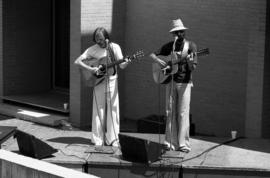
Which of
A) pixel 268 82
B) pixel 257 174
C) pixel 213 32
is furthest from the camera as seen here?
pixel 213 32

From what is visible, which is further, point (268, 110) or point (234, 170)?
point (268, 110)

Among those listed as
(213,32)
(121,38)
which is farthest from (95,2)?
(213,32)

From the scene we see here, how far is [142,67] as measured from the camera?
1580cm

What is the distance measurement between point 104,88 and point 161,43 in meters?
2.60

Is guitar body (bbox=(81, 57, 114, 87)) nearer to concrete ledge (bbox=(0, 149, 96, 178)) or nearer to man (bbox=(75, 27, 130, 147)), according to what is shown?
man (bbox=(75, 27, 130, 147))

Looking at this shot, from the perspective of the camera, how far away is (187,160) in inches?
491

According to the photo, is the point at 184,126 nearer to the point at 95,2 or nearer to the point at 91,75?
the point at 91,75

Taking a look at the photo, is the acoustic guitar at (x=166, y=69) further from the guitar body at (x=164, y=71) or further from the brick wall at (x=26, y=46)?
the brick wall at (x=26, y=46)

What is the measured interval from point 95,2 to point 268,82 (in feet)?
11.5

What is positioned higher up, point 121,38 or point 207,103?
point 121,38

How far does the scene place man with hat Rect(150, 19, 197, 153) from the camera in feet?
41.1

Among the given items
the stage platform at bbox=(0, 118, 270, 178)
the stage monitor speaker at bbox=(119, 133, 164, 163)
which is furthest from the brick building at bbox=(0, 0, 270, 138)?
the stage monitor speaker at bbox=(119, 133, 164, 163)

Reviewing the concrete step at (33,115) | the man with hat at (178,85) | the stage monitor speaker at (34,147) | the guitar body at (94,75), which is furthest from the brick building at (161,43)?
the stage monitor speaker at (34,147)

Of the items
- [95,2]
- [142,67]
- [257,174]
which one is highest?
[95,2]
